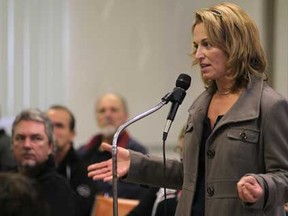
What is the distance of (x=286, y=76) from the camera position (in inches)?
188

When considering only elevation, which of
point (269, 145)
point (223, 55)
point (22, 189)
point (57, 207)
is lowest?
point (57, 207)

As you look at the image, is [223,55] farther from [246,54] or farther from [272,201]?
[272,201]

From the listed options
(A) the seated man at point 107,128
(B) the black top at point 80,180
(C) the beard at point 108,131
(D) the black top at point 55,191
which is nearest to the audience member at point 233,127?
(D) the black top at point 55,191

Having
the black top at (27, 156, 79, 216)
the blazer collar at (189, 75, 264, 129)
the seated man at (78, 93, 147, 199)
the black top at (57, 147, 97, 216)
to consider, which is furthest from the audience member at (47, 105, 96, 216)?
the blazer collar at (189, 75, 264, 129)

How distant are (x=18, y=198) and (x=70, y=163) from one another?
2.01 meters

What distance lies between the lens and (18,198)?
221cm

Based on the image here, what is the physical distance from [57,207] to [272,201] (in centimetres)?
167

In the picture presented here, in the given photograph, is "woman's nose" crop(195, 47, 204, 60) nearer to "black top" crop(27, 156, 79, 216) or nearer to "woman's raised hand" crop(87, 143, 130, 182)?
"woman's raised hand" crop(87, 143, 130, 182)

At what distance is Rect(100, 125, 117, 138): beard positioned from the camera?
4.82 metres

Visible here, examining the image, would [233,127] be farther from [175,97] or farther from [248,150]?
[175,97]

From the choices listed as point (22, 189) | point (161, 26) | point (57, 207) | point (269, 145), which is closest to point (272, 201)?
point (269, 145)

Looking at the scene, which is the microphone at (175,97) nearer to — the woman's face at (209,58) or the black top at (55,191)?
the woman's face at (209,58)

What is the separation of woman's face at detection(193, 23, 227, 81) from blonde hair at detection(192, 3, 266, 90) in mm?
13

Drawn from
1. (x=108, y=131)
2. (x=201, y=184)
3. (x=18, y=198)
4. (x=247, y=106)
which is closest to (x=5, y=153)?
(x=108, y=131)
